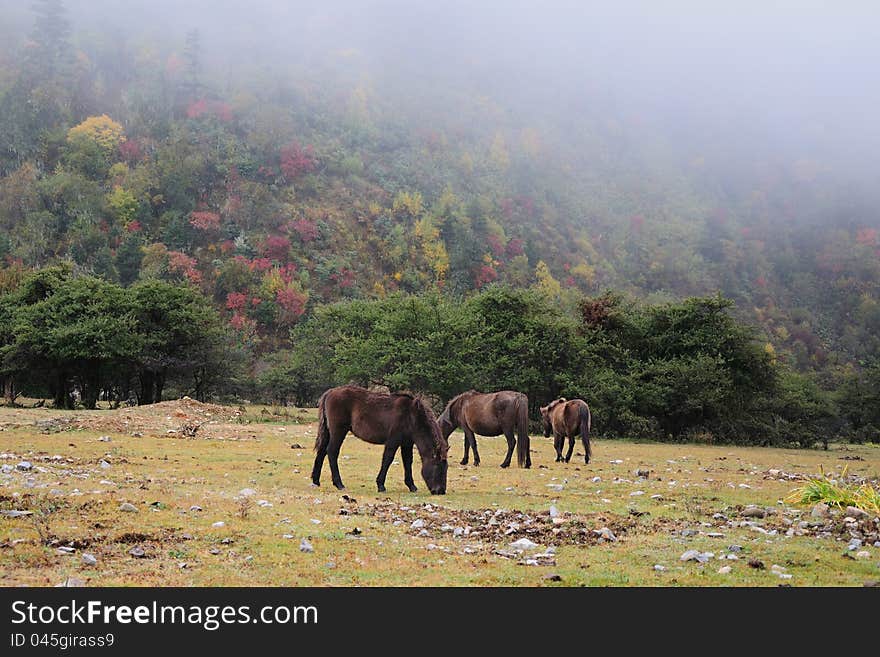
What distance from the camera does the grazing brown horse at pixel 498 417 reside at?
2070 centimetres

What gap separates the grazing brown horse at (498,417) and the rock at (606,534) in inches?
398

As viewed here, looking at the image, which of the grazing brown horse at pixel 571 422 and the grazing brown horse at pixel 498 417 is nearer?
the grazing brown horse at pixel 498 417

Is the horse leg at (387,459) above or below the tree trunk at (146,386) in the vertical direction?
below

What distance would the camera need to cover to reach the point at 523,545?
367 inches

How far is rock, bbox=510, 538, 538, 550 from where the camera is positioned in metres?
9.23

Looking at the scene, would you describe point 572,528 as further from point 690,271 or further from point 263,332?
point 690,271

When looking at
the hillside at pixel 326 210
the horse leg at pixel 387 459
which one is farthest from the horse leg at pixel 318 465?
the hillside at pixel 326 210

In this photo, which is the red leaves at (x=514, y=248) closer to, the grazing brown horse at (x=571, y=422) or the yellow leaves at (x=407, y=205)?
the yellow leaves at (x=407, y=205)

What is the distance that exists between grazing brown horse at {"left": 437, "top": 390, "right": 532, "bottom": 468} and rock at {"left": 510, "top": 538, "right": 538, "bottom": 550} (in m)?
11.1

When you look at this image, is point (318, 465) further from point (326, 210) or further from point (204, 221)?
point (326, 210)

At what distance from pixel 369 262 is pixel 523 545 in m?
103

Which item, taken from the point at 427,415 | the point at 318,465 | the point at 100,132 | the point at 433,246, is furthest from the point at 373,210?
the point at 427,415

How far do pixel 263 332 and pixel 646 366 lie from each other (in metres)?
59.7

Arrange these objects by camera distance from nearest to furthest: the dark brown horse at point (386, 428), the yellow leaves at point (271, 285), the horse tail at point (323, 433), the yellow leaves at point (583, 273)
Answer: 1. the dark brown horse at point (386, 428)
2. the horse tail at point (323, 433)
3. the yellow leaves at point (271, 285)
4. the yellow leaves at point (583, 273)
